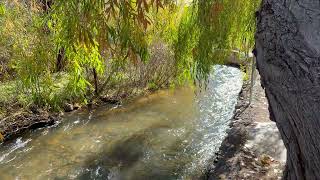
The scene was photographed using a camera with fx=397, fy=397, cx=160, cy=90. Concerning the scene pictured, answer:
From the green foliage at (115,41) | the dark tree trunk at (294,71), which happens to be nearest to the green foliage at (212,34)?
the green foliage at (115,41)

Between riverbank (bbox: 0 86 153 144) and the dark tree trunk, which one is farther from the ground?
the dark tree trunk

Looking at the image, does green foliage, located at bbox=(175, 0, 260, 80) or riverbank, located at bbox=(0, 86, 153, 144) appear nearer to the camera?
green foliage, located at bbox=(175, 0, 260, 80)

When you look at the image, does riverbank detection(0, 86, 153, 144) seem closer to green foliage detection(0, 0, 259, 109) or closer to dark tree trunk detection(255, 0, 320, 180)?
green foliage detection(0, 0, 259, 109)

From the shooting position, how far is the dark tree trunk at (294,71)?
155cm

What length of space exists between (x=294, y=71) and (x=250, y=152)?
155 inches

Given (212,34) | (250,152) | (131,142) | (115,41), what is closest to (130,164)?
(131,142)

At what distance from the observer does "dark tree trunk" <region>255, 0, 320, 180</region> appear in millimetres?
1549

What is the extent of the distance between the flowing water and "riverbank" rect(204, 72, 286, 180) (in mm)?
421

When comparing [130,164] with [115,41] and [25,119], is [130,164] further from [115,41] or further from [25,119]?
[115,41]

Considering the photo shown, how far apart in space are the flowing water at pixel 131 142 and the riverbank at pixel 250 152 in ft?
1.38

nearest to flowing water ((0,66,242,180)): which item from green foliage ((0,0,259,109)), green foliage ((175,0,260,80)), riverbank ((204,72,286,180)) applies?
riverbank ((204,72,286,180))

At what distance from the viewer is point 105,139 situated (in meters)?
7.19

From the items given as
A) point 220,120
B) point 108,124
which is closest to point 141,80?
point 108,124

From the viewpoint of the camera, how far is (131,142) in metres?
7.02
